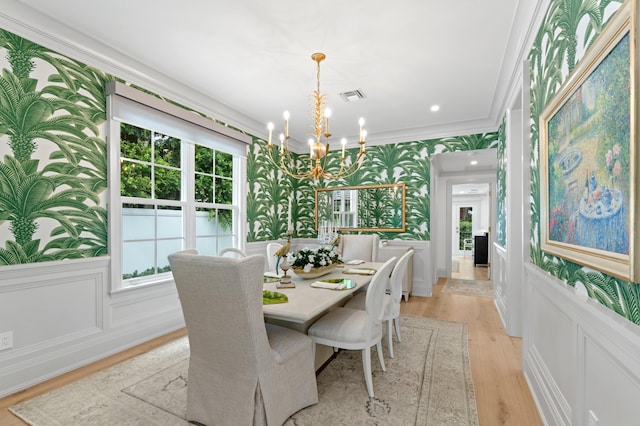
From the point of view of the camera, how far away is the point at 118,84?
2686 mm

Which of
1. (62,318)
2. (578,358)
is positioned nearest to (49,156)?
(62,318)

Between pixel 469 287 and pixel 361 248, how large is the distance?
9.19 feet

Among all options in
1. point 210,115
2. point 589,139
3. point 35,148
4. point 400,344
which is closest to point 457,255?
point 400,344

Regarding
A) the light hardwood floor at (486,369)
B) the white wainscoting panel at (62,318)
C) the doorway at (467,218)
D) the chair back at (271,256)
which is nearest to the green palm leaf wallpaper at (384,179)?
the chair back at (271,256)

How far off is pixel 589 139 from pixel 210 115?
3.65 metres

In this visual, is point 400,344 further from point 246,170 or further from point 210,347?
point 246,170

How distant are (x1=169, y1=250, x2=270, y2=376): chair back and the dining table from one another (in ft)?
0.58

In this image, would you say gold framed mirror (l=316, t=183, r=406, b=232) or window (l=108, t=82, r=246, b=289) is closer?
window (l=108, t=82, r=246, b=289)

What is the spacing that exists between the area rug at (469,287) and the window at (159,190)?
3.87m

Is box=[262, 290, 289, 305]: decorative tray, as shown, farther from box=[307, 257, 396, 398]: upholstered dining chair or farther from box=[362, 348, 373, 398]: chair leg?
box=[362, 348, 373, 398]: chair leg

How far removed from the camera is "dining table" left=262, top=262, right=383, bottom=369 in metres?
1.69

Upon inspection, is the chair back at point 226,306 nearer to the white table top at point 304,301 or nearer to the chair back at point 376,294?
the white table top at point 304,301

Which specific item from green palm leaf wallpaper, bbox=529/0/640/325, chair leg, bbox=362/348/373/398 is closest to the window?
chair leg, bbox=362/348/373/398

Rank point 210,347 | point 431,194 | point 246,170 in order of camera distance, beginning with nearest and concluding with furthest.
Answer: point 210,347 < point 246,170 < point 431,194
